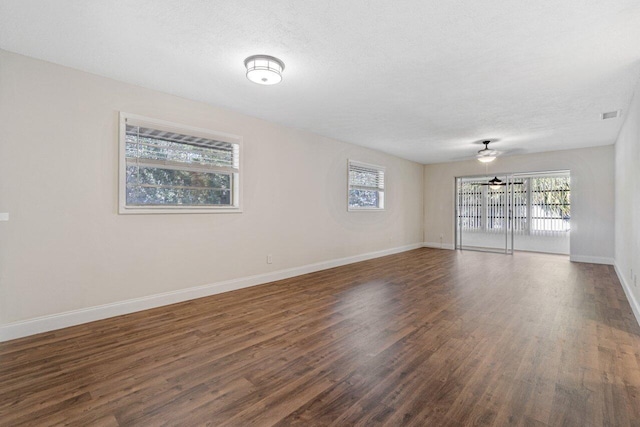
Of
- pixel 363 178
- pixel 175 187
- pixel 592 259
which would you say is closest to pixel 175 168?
pixel 175 187

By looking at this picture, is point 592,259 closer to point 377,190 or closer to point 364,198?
point 377,190

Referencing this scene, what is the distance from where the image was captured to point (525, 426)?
1629 millimetres

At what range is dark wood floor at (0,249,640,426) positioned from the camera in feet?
5.74

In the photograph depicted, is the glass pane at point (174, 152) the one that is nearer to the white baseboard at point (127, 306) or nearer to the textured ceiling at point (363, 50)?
the textured ceiling at point (363, 50)

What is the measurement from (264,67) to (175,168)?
6.00ft

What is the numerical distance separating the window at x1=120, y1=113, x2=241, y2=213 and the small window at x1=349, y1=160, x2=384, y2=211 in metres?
3.02

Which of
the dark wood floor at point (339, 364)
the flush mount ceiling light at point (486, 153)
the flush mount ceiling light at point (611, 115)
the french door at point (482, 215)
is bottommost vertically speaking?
the dark wood floor at point (339, 364)

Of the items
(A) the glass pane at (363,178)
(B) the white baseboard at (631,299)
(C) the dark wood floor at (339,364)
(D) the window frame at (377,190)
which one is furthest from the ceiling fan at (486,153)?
(C) the dark wood floor at (339,364)

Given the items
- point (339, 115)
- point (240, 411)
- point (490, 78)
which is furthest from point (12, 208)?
point (490, 78)

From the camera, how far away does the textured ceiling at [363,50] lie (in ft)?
7.00

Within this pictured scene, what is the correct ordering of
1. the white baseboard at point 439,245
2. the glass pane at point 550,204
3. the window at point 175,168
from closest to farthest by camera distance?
the window at point 175,168 < the glass pane at point 550,204 < the white baseboard at point 439,245

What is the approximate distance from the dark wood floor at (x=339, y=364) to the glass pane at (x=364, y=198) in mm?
3048

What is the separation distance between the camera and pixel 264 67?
110 inches

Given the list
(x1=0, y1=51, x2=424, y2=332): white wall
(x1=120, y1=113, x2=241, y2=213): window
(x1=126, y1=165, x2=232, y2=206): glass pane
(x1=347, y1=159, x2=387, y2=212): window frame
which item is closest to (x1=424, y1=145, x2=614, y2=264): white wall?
(x1=347, y1=159, x2=387, y2=212): window frame
